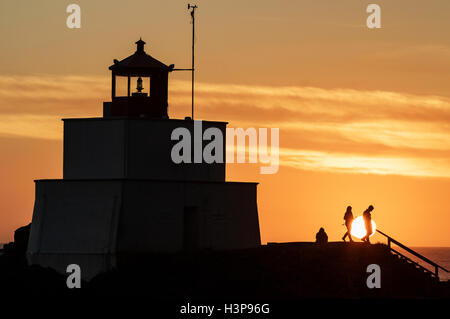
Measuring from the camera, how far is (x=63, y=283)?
39.4m

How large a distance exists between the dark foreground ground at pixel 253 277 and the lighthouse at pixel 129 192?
1008 millimetres

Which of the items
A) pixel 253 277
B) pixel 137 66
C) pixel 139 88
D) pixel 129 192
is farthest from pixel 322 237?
pixel 137 66

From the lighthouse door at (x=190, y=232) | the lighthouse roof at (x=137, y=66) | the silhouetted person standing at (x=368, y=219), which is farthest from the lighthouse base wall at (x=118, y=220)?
the silhouetted person standing at (x=368, y=219)

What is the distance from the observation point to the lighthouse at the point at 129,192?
1626 inches

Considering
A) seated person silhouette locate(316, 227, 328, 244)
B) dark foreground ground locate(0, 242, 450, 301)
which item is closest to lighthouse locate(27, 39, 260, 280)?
dark foreground ground locate(0, 242, 450, 301)

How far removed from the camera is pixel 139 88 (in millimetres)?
42688

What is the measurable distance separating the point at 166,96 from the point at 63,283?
27.3ft

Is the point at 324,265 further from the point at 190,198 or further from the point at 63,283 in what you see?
the point at 63,283

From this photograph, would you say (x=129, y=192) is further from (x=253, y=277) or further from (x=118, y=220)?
(x=253, y=277)

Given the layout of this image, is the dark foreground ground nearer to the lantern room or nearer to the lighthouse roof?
the lantern room

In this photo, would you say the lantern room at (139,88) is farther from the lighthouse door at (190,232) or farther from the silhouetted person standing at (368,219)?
the silhouetted person standing at (368,219)

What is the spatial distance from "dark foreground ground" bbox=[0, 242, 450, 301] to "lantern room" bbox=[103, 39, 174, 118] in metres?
5.61
